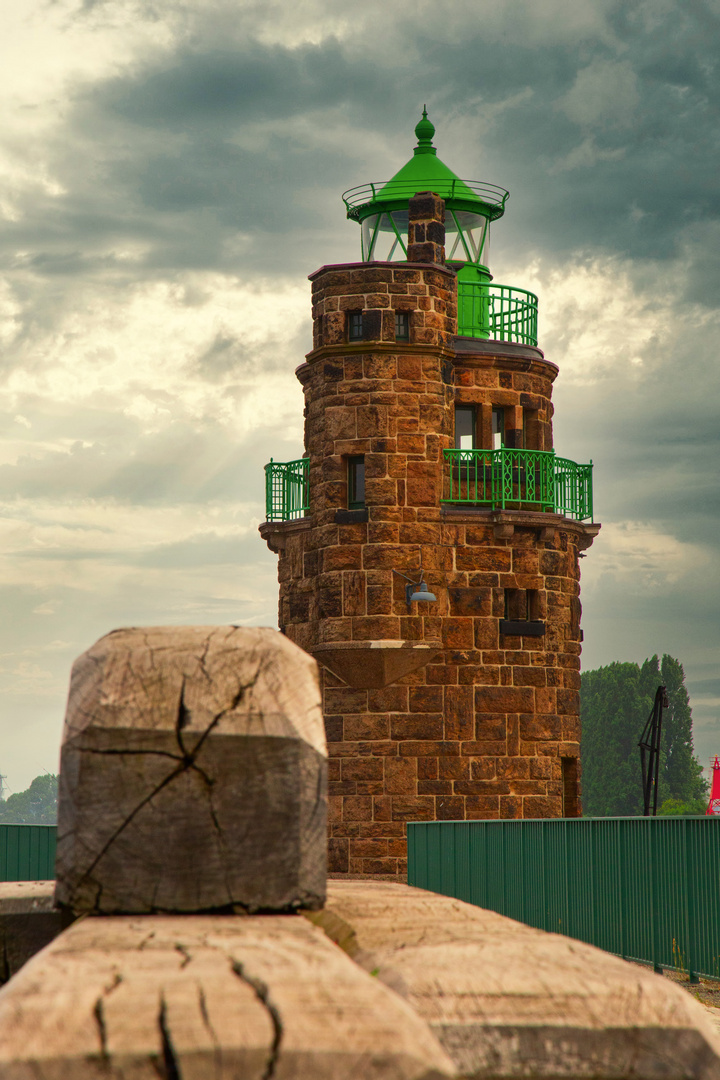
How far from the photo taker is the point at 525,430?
23609mm

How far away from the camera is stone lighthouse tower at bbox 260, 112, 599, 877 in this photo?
21.2 metres

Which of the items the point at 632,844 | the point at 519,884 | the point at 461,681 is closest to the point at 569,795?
the point at 461,681

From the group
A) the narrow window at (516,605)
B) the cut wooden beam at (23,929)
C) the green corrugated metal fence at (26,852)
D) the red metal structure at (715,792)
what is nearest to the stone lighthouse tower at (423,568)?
the narrow window at (516,605)

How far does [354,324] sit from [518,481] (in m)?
3.83

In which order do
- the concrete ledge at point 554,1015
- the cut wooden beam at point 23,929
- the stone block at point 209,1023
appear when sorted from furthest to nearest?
the cut wooden beam at point 23,929
the concrete ledge at point 554,1015
the stone block at point 209,1023

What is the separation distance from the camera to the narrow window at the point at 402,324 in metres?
22.1

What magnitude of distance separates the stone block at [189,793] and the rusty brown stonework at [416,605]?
18.5 meters

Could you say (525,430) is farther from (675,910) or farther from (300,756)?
(300,756)

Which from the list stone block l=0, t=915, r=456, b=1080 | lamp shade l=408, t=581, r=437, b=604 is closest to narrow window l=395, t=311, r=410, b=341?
lamp shade l=408, t=581, r=437, b=604

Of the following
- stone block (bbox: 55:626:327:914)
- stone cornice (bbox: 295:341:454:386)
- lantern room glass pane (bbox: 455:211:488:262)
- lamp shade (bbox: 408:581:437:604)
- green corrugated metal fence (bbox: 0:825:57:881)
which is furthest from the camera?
lantern room glass pane (bbox: 455:211:488:262)

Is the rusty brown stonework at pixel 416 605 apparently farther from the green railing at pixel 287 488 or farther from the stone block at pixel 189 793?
the stone block at pixel 189 793

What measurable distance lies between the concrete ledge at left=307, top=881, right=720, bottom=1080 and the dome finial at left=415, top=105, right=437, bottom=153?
983 inches

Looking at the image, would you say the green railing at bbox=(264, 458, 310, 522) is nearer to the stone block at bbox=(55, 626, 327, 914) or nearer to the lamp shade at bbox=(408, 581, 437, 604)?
the lamp shade at bbox=(408, 581, 437, 604)

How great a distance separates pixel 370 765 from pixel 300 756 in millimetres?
18650
